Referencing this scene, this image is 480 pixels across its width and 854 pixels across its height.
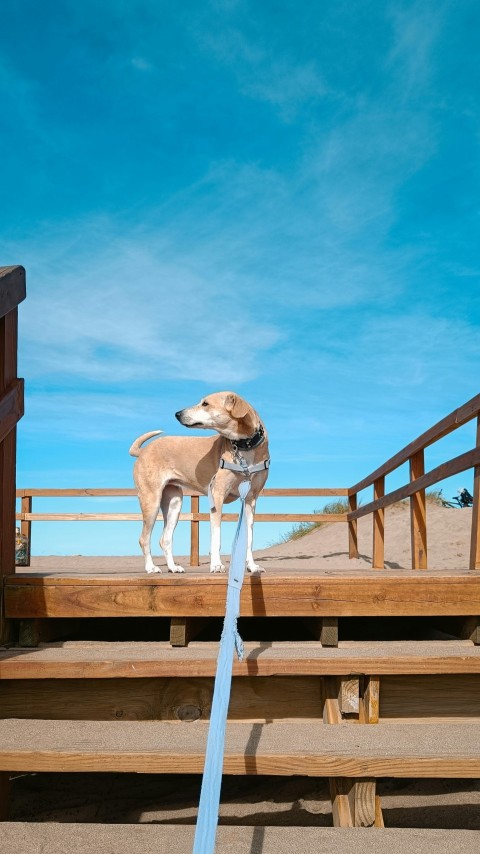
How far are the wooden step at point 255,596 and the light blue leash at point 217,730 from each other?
844 millimetres

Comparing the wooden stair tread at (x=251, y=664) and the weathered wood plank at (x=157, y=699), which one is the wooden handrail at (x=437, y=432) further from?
the weathered wood plank at (x=157, y=699)

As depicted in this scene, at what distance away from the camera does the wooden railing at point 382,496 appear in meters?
4.69

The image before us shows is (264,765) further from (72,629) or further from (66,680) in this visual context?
(72,629)

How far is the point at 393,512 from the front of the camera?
15430mm

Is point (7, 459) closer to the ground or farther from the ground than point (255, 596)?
farther from the ground

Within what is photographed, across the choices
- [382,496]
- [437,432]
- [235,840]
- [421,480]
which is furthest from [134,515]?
[235,840]

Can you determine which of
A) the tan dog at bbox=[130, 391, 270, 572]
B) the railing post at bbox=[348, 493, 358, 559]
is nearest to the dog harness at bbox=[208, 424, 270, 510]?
the tan dog at bbox=[130, 391, 270, 572]

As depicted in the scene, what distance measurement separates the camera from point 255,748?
2549 mm

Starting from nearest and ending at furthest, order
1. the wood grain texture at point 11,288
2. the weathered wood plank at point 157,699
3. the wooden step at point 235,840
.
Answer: the wooden step at point 235,840 → the weathered wood plank at point 157,699 → the wood grain texture at point 11,288

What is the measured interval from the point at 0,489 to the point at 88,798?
1703mm

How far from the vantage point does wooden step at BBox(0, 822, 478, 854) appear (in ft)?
7.10

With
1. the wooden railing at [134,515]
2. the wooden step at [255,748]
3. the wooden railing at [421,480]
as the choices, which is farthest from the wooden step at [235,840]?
the wooden railing at [134,515]

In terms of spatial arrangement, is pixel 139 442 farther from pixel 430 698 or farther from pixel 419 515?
pixel 430 698

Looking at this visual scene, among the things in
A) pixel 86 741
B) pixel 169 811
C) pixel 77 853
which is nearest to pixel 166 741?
pixel 86 741
